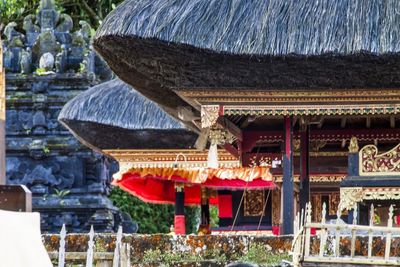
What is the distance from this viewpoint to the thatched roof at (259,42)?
15773mm

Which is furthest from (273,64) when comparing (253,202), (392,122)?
(253,202)

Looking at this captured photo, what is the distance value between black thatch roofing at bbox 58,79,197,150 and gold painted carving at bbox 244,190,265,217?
1247mm

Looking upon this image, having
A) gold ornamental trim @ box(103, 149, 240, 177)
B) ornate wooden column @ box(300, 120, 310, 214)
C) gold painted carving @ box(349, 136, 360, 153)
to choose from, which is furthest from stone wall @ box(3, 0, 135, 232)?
gold painted carving @ box(349, 136, 360, 153)

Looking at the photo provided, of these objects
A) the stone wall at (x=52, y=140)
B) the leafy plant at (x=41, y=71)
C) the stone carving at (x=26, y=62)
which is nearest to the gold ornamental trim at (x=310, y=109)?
the stone wall at (x=52, y=140)

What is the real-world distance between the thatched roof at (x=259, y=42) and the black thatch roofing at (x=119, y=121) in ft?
22.8

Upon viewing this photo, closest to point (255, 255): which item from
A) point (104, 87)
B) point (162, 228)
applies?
point (104, 87)

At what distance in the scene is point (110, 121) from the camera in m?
23.6

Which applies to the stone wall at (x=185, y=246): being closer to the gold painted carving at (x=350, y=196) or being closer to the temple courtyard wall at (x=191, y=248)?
the temple courtyard wall at (x=191, y=248)

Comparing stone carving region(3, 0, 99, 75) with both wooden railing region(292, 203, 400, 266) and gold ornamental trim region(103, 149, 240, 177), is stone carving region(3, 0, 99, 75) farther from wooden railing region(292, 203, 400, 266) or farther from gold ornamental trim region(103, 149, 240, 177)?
wooden railing region(292, 203, 400, 266)

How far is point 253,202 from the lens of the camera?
2350 cm

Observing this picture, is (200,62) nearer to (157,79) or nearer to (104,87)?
(157,79)

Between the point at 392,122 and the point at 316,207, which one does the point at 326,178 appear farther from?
the point at 392,122

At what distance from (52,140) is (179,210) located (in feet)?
10.8

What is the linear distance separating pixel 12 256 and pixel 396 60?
35.1 ft
